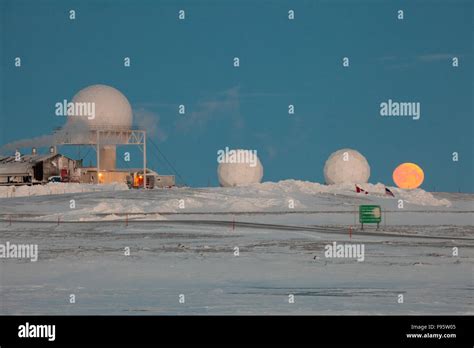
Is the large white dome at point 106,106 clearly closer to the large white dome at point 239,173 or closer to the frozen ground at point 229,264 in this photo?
the large white dome at point 239,173

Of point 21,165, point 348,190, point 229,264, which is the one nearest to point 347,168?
point 348,190

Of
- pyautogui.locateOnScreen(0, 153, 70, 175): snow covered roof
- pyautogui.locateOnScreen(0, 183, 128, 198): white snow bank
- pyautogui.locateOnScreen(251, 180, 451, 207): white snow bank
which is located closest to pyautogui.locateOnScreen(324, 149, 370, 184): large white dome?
pyautogui.locateOnScreen(251, 180, 451, 207): white snow bank

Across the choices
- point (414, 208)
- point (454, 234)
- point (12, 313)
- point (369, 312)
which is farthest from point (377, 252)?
point (414, 208)

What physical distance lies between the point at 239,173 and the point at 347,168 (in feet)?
46.8

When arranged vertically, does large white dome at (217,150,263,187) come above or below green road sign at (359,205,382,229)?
above

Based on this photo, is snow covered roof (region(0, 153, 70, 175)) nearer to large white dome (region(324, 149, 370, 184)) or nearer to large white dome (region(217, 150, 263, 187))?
large white dome (region(217, 150, 263, 187))

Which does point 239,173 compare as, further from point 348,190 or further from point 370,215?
point 370,215

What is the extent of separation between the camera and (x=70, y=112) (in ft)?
304

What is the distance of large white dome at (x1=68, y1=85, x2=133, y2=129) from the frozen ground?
27.7 m

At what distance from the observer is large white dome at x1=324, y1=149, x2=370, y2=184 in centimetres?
10044

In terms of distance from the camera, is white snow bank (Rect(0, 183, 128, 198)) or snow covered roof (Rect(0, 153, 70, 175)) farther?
snow covered roof (Rect(0, 153, 70, 175))

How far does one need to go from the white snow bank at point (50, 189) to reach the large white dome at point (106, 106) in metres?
9.13

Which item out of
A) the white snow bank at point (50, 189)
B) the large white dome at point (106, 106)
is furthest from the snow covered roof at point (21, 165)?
the white snow bank at point (50, 189)
